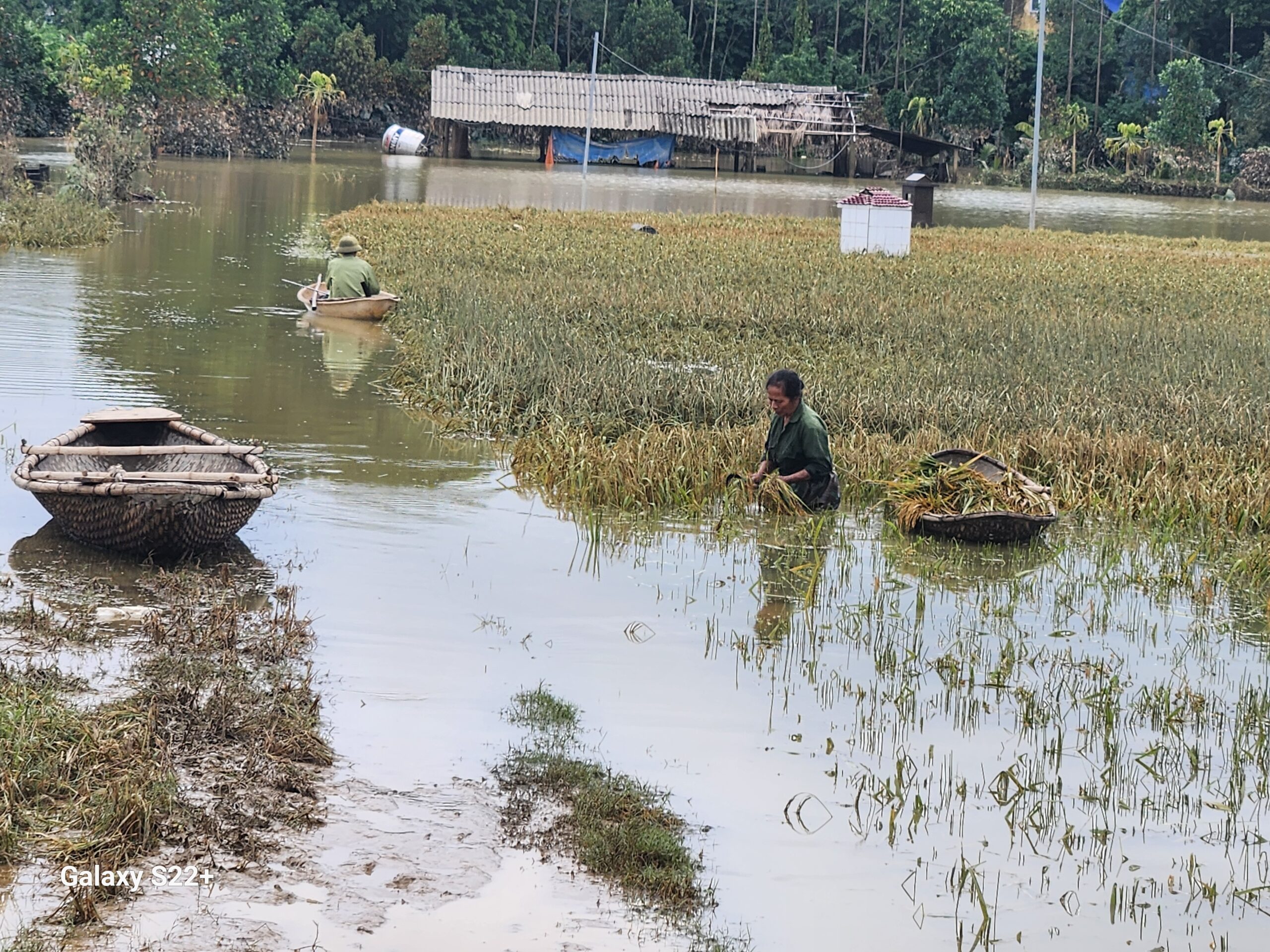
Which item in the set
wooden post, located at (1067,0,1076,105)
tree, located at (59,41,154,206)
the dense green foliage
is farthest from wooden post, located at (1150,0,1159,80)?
tree, located at (59,41,154,206)

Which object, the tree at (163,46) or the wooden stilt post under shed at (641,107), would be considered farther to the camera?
the wooden stilt post under shed at (641,107)

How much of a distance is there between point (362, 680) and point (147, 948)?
2.09 metres

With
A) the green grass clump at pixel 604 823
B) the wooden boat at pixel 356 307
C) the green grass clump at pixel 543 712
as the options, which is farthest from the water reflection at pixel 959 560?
the wooden boat at pixel 356 307

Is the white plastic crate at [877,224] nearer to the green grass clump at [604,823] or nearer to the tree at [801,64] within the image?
the green grass clump at [604,823]

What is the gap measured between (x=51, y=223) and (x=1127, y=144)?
133 ft

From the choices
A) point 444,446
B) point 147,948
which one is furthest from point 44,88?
point 147,948

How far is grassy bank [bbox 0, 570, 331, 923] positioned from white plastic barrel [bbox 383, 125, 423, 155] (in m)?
44.3

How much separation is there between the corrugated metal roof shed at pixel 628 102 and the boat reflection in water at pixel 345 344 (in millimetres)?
32822

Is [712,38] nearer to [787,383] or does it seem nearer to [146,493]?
[787,383]

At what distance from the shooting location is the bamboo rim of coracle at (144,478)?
6559 mm

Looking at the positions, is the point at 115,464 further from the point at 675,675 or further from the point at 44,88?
the point at 44,88

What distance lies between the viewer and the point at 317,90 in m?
49.2

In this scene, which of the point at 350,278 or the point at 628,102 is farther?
the point at 628,102

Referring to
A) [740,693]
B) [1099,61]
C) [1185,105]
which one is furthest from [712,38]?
[740,693]
